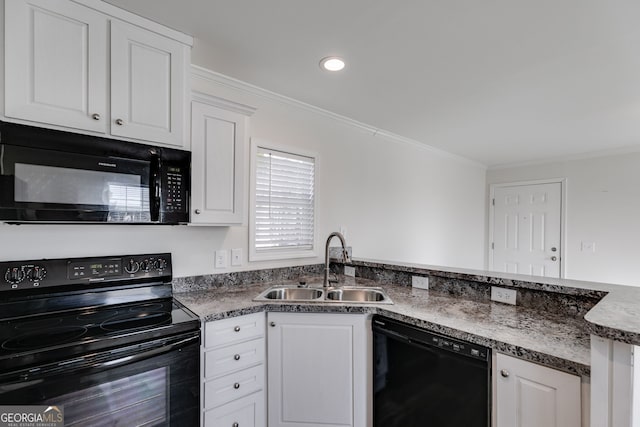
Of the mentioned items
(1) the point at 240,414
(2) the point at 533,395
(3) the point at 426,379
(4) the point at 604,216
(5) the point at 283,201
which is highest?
(5) the point at 283,201

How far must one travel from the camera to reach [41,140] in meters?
1.24

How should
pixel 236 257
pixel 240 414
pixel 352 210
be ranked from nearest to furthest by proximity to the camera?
1. pixel 240 414
2. pixel 236 257
3. pixel 352 210

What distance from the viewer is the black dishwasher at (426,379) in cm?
130

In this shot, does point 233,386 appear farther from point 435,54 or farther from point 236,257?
point 435,54

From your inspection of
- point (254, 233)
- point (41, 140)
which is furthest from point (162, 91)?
point (254, 233)

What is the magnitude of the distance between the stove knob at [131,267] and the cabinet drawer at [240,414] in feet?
2.74

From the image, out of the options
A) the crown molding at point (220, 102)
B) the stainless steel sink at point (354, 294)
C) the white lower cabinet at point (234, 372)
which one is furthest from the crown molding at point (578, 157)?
the white lower cabinet at point (234, 372)

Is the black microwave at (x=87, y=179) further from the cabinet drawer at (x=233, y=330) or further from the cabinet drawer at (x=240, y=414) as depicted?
the cabinet drawer at (x=240, y=414)

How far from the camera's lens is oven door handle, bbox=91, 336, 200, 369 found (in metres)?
1.13

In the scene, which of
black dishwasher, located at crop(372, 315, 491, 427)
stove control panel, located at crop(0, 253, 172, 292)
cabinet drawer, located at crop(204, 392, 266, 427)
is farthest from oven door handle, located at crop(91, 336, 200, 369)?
black dishwasher, located at crop(372, 315, 491, 427)

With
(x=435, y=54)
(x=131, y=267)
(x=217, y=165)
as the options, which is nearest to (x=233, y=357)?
(x=131, y=267)

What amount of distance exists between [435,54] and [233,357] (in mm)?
2048

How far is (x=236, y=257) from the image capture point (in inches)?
86.7

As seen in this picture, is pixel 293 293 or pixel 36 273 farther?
pixel 293 293
